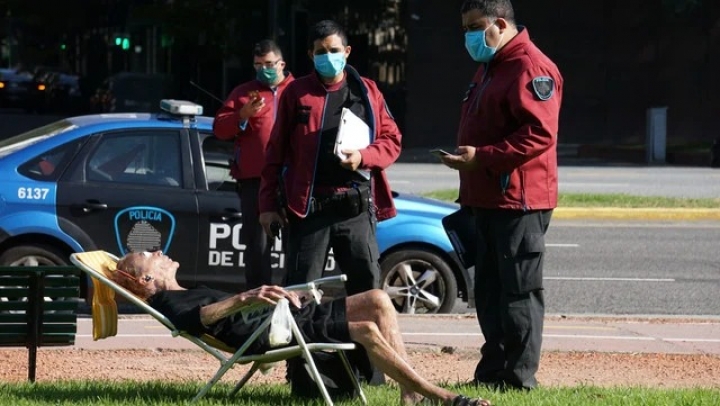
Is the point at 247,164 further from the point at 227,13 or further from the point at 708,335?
the point at 227,13

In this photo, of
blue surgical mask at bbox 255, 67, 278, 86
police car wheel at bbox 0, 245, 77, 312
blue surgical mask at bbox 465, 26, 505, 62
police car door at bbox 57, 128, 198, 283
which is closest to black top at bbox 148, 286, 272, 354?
blue surgical mask at bbox 465, 26, 505, 62

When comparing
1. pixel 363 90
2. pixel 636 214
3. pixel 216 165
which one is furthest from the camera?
pixel 636 214

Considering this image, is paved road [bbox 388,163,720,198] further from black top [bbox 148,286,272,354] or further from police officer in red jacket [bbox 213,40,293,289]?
black top [bbox 148,286,272,354]

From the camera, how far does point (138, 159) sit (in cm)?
1069

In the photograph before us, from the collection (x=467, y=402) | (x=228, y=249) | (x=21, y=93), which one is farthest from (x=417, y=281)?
(x=21, y=93)

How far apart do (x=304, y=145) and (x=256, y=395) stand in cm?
130

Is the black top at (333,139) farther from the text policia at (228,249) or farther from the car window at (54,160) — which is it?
the car window at (54,160)

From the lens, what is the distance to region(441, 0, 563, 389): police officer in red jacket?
6898 millimetres

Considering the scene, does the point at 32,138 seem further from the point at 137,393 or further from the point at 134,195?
the point at 137,393

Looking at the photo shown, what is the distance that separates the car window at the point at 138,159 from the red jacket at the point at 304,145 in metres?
3.17

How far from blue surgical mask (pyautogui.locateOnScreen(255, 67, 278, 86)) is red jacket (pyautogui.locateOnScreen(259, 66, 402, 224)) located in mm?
2109

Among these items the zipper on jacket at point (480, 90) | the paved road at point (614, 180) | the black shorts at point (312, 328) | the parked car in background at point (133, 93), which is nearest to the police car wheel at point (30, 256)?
the black shorts at point (312, 328)

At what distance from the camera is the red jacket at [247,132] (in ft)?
31.6

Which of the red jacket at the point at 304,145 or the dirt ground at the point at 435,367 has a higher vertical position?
the red jacket at the point at 304,145
